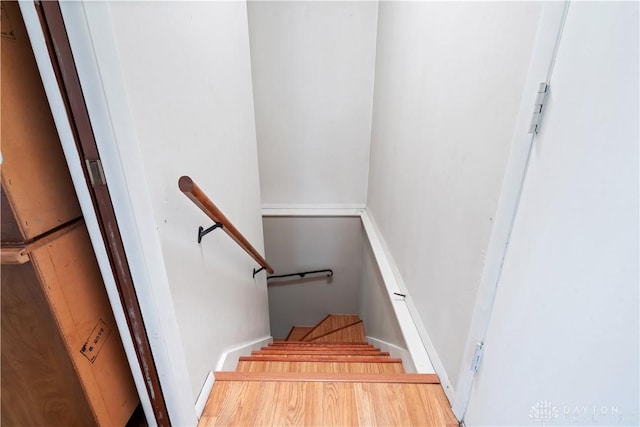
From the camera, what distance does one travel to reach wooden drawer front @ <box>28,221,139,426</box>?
717 mm

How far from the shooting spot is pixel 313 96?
9.78 feet

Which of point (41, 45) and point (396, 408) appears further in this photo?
point (396, 408)

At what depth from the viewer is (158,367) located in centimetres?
96

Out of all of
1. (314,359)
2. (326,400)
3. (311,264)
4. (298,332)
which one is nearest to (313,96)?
(311,264)

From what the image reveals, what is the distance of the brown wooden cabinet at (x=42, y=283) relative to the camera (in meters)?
0.62

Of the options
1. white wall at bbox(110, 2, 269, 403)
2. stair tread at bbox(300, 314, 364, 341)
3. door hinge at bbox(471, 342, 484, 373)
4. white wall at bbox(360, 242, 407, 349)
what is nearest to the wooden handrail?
white wall at bbox(110, 2, 269, 403)

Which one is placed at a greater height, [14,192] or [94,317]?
[14,192]

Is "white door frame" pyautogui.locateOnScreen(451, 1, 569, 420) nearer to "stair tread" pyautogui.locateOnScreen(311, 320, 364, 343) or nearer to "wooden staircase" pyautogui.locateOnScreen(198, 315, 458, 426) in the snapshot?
"wooden staircase" pyautogui.locateOnScreen(198, 315, 458, 426)

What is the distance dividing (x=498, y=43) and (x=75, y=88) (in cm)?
117

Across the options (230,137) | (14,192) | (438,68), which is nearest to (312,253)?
(230,137)

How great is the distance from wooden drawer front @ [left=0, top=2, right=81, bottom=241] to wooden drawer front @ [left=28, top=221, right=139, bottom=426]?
2.7 inches

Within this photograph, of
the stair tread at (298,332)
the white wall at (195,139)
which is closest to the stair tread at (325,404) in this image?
the white wall at (195,139)

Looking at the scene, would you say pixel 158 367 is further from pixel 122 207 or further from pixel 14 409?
pixel 122 207

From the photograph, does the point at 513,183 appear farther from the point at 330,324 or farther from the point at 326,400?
the point at 330,324
